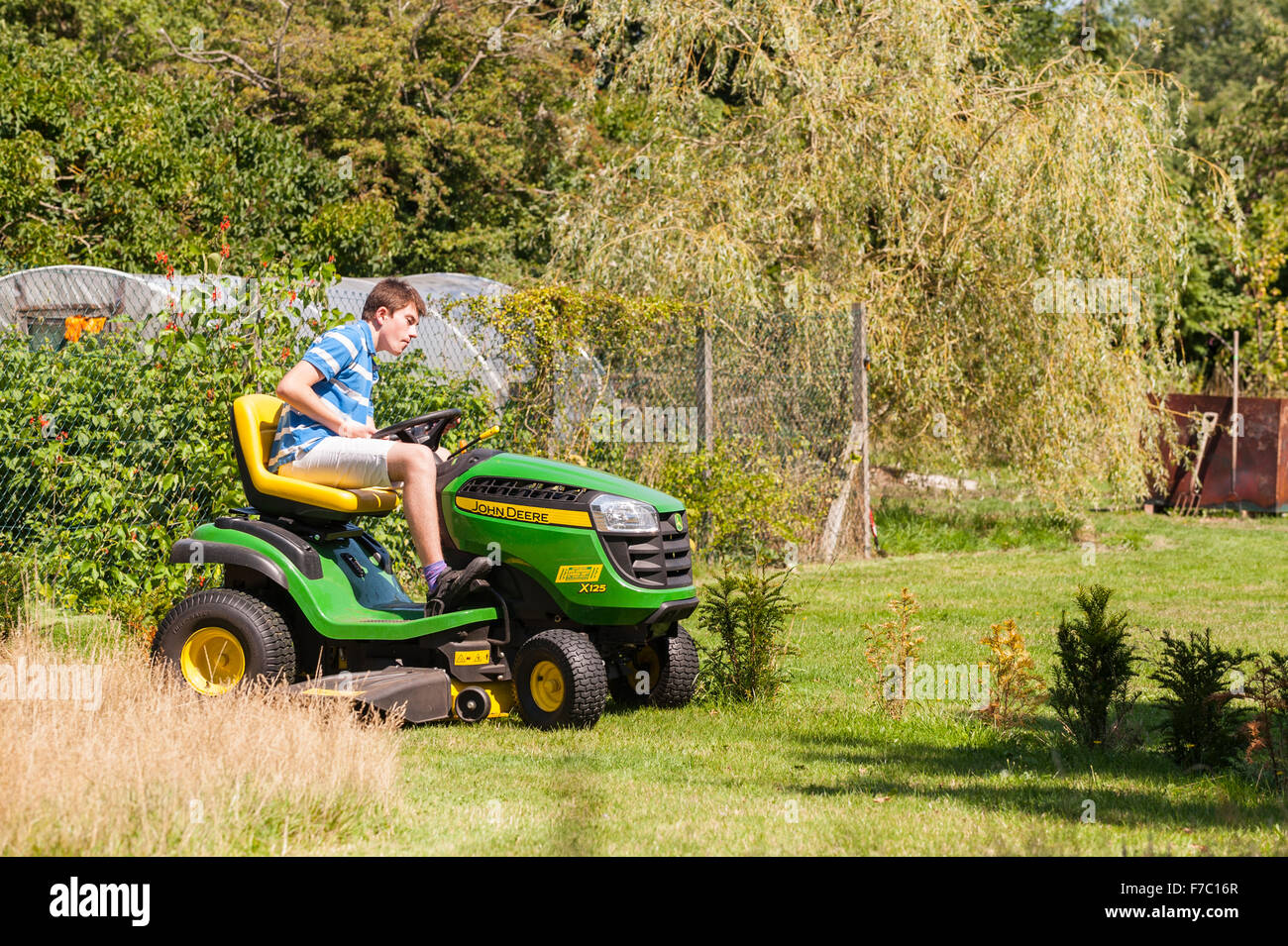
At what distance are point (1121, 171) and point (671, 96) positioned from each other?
4.50m

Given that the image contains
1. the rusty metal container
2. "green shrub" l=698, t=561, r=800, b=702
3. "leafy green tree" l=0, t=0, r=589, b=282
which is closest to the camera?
"green shrub" l=698, t=561, r=800, b=702

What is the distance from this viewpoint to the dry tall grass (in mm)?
4172

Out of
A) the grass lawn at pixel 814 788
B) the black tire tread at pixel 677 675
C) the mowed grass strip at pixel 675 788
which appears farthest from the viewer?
the black tire tread at pixel 677 675

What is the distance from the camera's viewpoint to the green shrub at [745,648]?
7.09m

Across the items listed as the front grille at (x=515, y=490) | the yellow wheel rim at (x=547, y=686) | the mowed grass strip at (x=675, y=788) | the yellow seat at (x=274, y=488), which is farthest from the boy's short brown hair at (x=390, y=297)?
the mowed grass strip at (x=675, y=788)

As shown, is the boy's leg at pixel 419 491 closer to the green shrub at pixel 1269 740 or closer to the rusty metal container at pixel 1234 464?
the green shrub at pixel 1269 740

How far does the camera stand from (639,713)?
679cm

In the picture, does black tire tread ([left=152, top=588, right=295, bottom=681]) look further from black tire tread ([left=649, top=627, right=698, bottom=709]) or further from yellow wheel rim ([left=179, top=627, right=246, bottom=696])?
black tire tread ([left=649, top=627, right=698, bottom=709])

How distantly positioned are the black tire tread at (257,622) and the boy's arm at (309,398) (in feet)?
2.84

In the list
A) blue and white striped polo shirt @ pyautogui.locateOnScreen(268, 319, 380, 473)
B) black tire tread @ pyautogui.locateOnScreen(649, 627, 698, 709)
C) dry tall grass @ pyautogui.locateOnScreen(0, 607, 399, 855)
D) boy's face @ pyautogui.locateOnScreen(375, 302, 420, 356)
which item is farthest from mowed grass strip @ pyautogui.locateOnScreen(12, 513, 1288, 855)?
boy's face @ pyautogui.locateOnScreen(375, 302, 420, 356)

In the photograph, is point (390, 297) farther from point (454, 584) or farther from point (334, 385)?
point (454, 584)

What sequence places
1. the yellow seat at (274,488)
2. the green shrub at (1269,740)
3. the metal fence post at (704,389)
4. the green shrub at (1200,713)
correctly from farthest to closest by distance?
the metal fence post at (704,389) < the yellow seat at (274,488) < the green shrub at (1200,713) < the green shrub at (1269,740)

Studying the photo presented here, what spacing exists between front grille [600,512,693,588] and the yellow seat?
1115mm
